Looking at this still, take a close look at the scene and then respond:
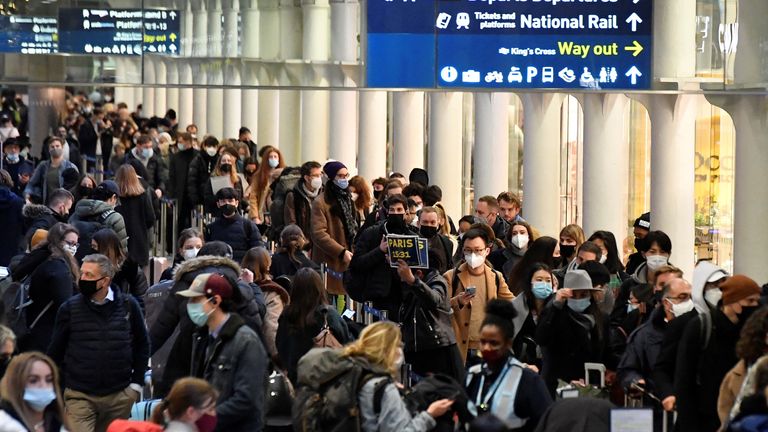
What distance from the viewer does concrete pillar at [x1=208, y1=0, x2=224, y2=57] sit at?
21062mm

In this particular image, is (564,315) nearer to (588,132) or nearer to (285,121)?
(588,132)

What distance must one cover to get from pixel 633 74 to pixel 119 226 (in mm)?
4661

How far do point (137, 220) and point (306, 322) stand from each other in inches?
324

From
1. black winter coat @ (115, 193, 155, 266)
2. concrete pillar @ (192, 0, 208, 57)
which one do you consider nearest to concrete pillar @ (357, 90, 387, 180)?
concrete pillar @ (192, 0, 208, 57)

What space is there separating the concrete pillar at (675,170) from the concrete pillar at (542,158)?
10.0 feet

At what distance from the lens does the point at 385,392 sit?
374 inches

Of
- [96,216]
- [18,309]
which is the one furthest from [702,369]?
[96,216]

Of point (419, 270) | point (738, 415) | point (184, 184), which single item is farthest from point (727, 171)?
point (738, 415)

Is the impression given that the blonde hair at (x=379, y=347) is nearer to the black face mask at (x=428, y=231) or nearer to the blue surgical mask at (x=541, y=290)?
the blue surgical mask at (x=541, y=290)

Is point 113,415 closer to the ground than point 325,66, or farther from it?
closer to the ground

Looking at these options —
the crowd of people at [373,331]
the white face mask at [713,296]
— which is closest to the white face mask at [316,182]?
the crowd of people at [373,331]

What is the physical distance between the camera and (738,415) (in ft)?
30.0

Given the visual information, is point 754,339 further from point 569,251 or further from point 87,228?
point 87,228

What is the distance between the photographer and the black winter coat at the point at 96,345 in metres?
12.0
